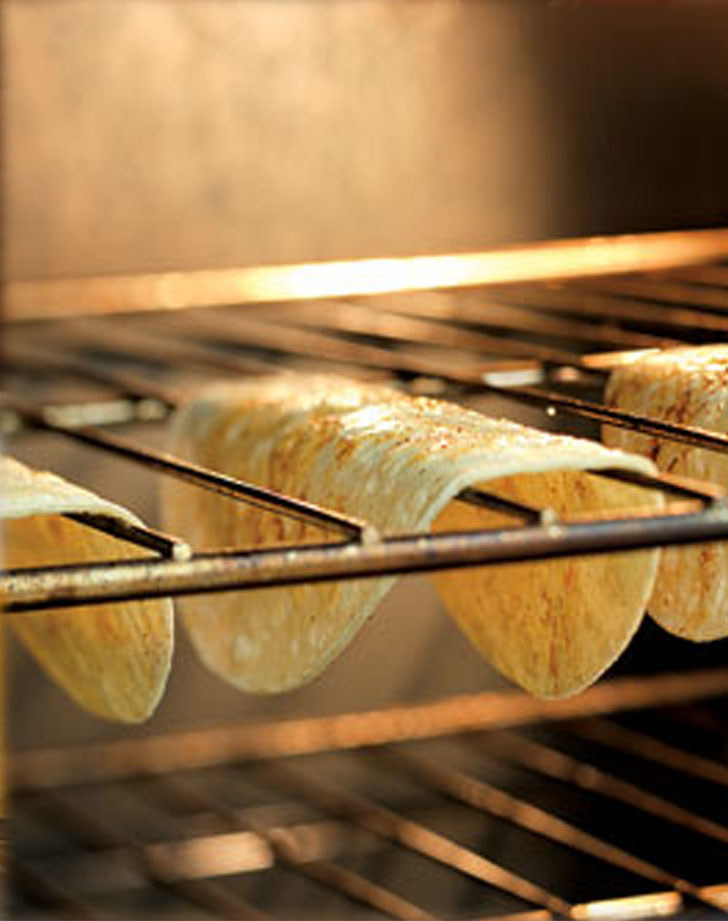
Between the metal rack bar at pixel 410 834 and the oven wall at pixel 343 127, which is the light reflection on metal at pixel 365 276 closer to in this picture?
the oven wall at pixel 343 127

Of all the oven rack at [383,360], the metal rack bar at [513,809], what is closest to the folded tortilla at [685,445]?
the oven rack at [383,360]

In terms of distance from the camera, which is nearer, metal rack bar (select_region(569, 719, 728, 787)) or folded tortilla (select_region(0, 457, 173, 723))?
folded tortilla (select_region(0, 457, 173, 723))

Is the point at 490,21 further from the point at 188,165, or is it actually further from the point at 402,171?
the point at 188,165

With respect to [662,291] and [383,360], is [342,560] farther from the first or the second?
[662,291]

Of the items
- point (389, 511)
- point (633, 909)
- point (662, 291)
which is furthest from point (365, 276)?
point (389, 511)

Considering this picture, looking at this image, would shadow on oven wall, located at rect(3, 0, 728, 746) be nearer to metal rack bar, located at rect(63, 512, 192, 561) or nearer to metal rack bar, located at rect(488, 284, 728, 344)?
metal rack bar, located at rect(488, 284, 728, 344)

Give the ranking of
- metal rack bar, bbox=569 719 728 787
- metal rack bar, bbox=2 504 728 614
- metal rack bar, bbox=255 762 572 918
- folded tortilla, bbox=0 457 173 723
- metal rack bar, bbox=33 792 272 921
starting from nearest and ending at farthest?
metal rack bar, bbox=2 504 728 614, folded tortilla, bbox=0 457 173 723, metal rack bar, bbox=255 762 572 918, metal rack bar, bbox=33 792 272 921, metal rack bar, bbox=569 719 728 787

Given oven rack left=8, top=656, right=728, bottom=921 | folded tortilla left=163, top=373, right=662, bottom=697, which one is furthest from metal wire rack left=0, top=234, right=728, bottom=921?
folded tortilla left=163, top=373, right=662, bottom=697

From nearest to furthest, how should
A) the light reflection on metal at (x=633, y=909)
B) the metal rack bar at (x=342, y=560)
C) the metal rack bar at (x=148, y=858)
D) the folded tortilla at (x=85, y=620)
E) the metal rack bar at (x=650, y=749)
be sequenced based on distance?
the metal rack bar at (x=342, y=560), the folded tortilla at (x=85, y=620), the light reflection on metal at (x=633, y=909), the metal rack bar at (x=148, y=858), the metal rack bar at (x=650, y=749)
